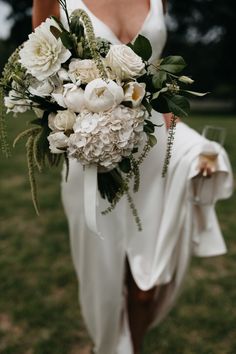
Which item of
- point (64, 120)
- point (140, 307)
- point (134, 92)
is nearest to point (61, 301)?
point (140, 307)

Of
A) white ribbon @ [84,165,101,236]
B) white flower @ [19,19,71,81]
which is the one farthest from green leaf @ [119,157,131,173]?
white flower @ [19,19,71,81]

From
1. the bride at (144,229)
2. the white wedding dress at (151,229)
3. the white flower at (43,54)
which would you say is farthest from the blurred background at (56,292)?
the white flower at (43,54)

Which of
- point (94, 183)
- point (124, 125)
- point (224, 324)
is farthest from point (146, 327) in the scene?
point (124, 125)

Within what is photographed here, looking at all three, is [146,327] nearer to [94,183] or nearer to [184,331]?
[184,331]

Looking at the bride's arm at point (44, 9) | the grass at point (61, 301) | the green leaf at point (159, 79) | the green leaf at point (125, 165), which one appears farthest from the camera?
the grass at point (61, 301)

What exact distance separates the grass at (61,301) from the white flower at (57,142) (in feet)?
6.02

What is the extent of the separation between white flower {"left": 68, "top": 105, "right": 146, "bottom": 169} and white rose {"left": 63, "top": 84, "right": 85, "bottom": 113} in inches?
1.4

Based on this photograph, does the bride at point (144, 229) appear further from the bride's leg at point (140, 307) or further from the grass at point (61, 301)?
the grass at point (61, 301)

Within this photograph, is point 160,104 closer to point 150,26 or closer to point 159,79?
point 159,79

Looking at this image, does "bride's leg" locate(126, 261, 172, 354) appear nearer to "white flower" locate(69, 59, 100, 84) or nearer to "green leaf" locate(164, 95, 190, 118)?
"green leaf" locate(164, 95, 190, 118)

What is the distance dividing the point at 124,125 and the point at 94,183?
0.34m

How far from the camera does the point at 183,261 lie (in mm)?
3023

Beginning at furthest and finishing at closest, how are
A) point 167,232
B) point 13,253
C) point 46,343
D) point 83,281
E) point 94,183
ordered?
point 13,253, point 46,343, point 83,281, point 167,232, point 94,183

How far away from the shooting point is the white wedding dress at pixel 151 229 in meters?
2.86
